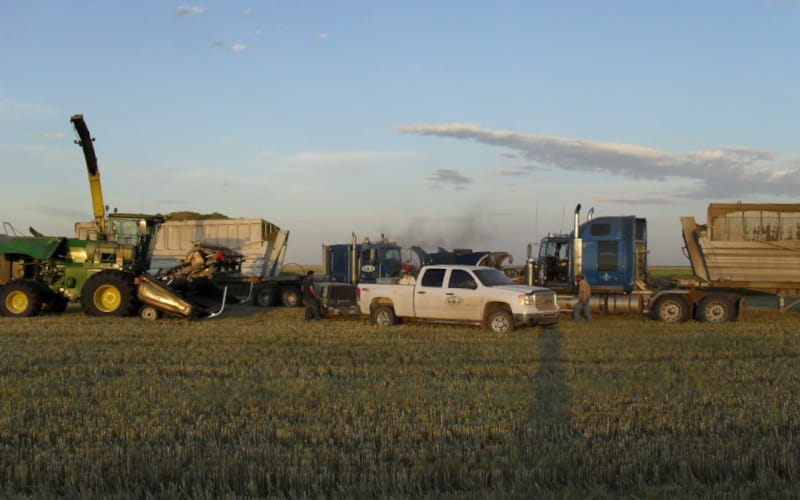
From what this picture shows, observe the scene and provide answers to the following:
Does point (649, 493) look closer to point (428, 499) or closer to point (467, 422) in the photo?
point (428, 499)

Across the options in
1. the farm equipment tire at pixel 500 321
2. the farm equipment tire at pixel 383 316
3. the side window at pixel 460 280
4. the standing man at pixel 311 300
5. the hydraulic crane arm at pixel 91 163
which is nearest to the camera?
the farm equipment tire at pixel 500 321

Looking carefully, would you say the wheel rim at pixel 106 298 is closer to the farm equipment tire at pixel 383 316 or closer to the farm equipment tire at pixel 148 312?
the farm equipment tire at pixel 148 312

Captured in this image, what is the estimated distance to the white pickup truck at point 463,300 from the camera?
62.6ft

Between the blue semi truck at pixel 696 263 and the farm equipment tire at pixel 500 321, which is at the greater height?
the blue semi truck at pixel 696 263

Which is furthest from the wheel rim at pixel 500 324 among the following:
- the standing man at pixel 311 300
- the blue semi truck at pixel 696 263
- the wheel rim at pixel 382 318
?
the standing man at pixel 311 300

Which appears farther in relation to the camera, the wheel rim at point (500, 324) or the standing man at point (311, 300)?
the standing man at point (311, 300)

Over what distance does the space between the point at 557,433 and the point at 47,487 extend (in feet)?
15.3

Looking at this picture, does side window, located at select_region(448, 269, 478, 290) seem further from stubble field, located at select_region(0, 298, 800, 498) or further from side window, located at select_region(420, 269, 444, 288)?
stubble field, located at select_region(0, 298, 800, 498)

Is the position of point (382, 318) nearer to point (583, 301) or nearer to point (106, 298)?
point (583, 301)

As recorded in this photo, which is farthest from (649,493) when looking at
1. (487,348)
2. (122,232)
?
A: (122,232)

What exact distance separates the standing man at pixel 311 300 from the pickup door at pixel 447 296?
389 centimetres

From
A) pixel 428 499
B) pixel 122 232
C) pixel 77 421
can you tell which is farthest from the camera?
pixel 122 232

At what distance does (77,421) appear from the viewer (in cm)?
874

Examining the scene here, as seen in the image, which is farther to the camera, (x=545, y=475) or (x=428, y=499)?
(x=545, y=475)
